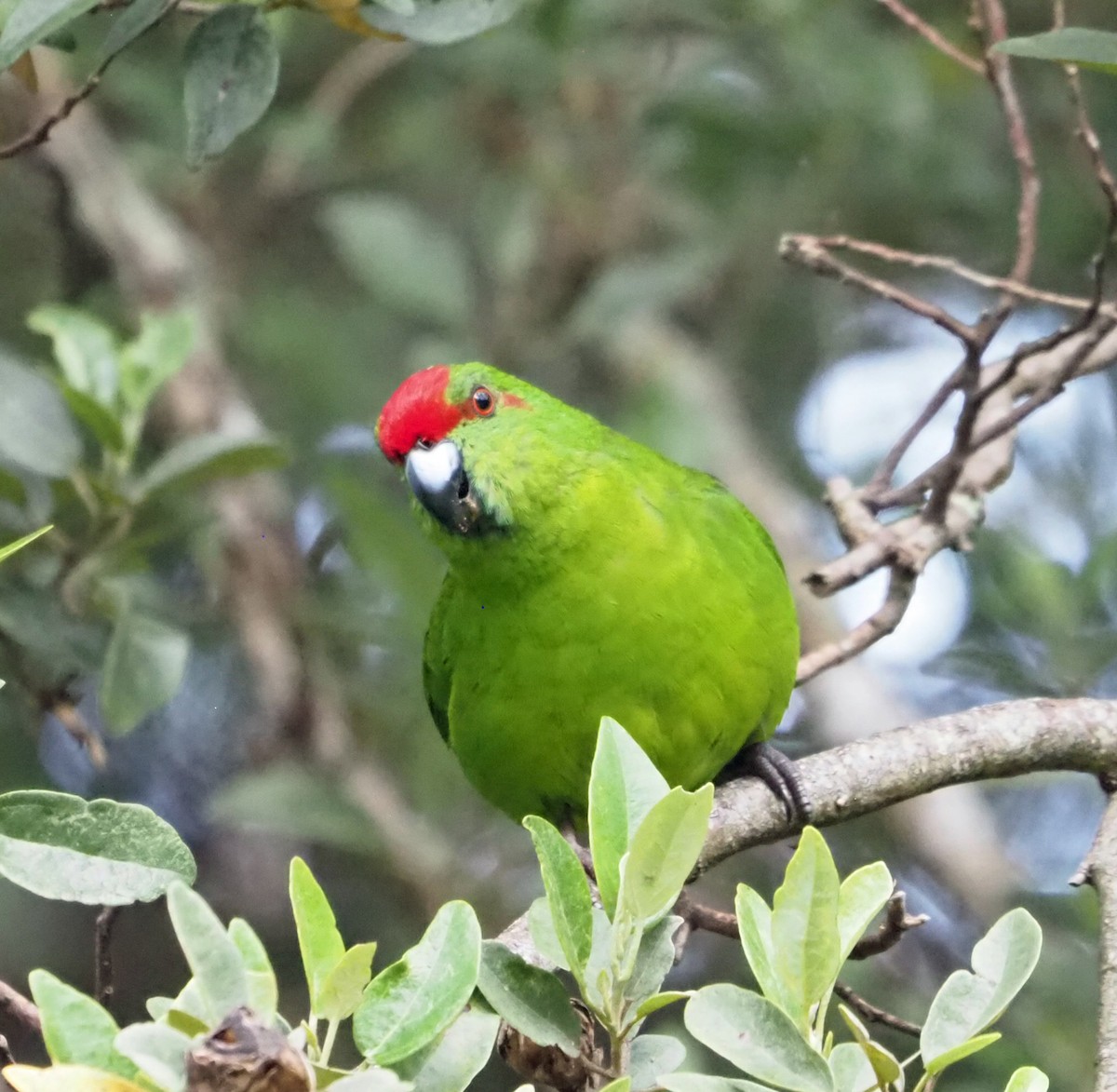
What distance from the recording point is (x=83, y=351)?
2707 millimetres

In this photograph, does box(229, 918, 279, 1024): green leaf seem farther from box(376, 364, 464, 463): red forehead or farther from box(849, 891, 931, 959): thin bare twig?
box(376, 364, 464, 463): red forehead

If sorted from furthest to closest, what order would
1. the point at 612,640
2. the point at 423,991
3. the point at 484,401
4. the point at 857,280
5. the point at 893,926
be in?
the point at 484,401
the point at 612,640
the point at 857,280
the point at 893,926
the point at 423,991

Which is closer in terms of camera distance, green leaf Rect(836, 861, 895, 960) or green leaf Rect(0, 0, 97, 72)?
green leaf Rect(836, 861, 895, 960)

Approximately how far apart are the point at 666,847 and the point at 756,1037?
6.3 inches

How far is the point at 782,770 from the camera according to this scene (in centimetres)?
217

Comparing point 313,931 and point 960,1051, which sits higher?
point 313,931

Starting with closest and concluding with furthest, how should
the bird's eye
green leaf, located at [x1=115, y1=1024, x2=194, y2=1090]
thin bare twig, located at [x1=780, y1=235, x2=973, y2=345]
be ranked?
green leaf, located at [x1=115, y1=1024, x2=194, y2=1090]
thin bare twig, located at [x1=780, y1=235, x2=973, y2=345]
the bird's eye

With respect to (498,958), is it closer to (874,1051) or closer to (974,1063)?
(874,1051)

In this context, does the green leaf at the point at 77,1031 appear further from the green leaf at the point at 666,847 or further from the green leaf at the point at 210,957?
the green leaf at the point at 666,847

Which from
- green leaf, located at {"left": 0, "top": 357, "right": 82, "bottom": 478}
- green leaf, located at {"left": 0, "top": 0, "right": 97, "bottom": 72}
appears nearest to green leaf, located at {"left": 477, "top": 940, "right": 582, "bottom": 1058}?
green leaf, located at {"left": 0, "top": 0, "right": 97, "bottom": 72}

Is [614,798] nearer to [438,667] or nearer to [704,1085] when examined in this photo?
[704,1085]

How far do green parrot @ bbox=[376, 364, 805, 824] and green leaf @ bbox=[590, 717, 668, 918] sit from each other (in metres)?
1.02

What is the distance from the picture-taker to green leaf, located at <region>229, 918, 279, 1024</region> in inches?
42.0

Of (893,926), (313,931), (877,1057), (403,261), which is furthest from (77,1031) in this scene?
(403,261)
